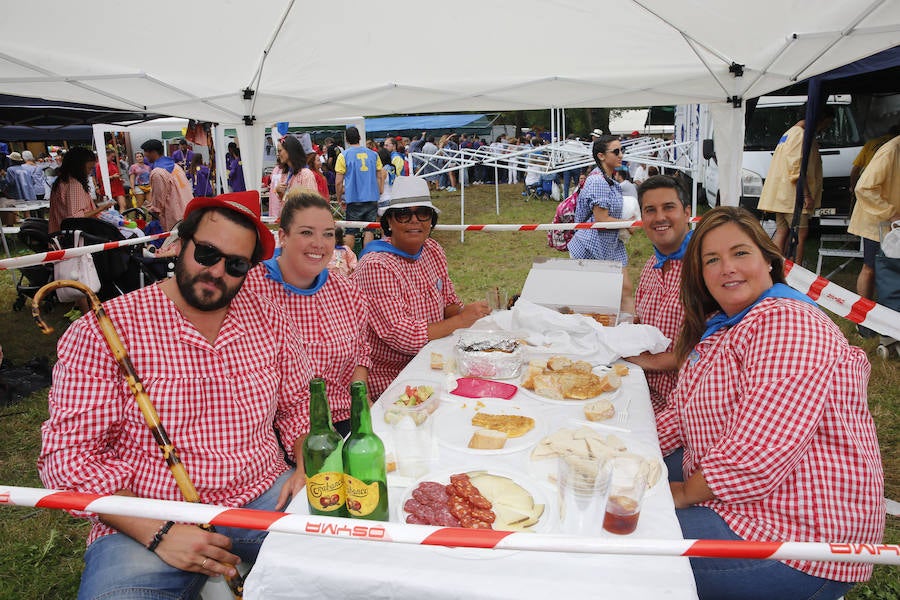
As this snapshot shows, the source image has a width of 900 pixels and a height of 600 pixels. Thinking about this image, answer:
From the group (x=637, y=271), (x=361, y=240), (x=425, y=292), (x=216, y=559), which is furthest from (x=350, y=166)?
(x=216, y=559)

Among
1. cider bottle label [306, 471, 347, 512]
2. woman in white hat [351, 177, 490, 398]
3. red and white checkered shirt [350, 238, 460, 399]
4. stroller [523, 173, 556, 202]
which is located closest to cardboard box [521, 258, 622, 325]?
woman in white hat [351, 177, 490, 398]

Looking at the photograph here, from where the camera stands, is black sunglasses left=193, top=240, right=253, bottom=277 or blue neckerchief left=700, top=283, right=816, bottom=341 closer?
blue neckerchief left=700, top=283, right=816, bottom=341

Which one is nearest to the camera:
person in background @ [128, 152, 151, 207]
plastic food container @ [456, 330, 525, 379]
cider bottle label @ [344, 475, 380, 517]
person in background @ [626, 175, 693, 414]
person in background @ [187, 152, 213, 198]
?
cider bottle label @ [344, 475, 380, 517]

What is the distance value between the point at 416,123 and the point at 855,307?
25981mm

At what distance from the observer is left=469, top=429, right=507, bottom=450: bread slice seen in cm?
189

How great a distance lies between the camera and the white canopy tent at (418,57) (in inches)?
140

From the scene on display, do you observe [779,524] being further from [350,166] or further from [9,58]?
[350,166]

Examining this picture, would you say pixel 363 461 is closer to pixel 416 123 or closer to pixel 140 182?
pixel 140 182

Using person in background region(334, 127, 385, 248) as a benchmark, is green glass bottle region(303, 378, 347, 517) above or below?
below

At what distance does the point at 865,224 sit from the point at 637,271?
11.4ft

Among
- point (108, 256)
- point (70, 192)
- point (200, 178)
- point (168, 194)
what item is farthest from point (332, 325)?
point (200, 178)

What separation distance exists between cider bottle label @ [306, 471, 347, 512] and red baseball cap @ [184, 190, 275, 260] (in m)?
1.10

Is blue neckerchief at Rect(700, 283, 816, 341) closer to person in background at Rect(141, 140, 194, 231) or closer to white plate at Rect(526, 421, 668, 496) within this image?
white plate at Rect(526, 421, 668, 496)

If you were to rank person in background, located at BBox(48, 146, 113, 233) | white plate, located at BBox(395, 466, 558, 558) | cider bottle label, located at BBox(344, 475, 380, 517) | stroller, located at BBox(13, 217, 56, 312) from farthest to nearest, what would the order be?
person in background, located at BBox(48, 146, 113, 233)
stroller, located at BBox(13, 217, 56, 312)
cider bottle label, located at BBox(344, 475, 380, 517)
white plate, located at BBox(395, 466, 558, 558)
